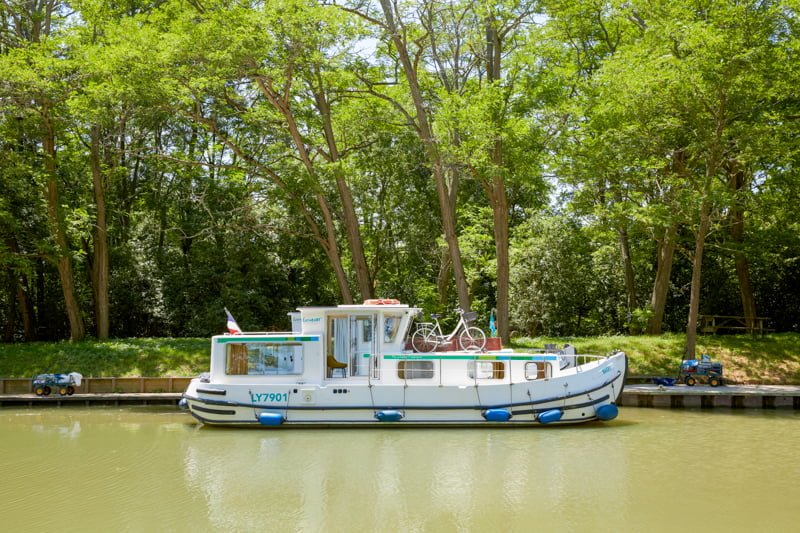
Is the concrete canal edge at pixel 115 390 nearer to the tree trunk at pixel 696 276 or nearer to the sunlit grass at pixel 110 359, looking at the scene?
the sunlit grass at pixel 110 359

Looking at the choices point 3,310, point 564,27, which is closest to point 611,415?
point 564,27

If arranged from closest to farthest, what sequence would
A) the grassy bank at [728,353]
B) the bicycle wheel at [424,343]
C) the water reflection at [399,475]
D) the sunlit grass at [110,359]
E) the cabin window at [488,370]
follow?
the water reflection at [399,475]
the cabin window at [488,370]
the bicycle wheel at [424,343]
the grassy bank at [728,353]
the sunlit grass at [110,359]

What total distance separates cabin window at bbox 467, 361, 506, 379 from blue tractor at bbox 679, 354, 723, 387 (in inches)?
282

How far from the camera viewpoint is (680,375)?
73.7 feet

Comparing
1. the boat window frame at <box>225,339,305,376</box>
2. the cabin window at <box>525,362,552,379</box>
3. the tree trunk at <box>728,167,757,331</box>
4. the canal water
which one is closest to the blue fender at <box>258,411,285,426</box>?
the canal water

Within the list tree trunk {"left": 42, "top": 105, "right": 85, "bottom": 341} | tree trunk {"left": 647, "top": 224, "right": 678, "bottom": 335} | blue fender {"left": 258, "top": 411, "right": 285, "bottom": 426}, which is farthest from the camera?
tree trunk {"left": 647, "top": 224, "right": 678, "bottom": 335}

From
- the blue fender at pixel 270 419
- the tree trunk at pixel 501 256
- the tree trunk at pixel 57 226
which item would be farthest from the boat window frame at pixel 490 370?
the tree trunk at pixel 57 226

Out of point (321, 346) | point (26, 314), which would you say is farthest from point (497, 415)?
point (26, 314)

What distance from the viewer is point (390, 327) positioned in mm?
18984

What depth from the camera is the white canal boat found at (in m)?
17.9

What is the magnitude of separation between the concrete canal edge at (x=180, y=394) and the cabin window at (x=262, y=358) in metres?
4.80

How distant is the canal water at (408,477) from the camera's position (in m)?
10.9

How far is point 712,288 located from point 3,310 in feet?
100

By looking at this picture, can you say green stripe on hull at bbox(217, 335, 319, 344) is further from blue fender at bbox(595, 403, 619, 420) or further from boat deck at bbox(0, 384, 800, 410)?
blue fender at bbox(595, 403, 619, 420)
